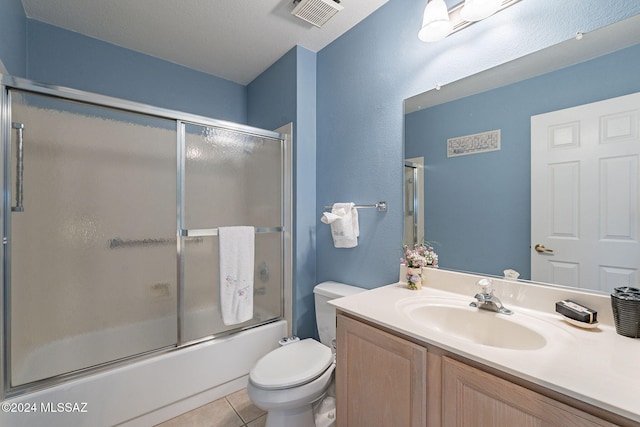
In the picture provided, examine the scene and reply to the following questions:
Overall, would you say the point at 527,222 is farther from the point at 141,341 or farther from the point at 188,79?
the point at 188,79

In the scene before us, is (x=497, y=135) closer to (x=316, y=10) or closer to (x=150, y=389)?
(x=316, y=10)

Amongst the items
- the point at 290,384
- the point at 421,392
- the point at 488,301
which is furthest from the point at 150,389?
the point at 488,301

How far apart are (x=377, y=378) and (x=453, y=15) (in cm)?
160

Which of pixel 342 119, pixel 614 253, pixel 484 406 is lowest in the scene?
pixel 484 406

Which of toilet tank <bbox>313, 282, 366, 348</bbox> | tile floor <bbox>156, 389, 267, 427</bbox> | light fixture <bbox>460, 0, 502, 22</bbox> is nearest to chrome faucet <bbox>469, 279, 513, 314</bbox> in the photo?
toilet tank <bbox>313, 282, 366, 348</bbox>

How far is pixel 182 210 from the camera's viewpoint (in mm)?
1625

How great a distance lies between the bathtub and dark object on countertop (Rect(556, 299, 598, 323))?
5.43ft

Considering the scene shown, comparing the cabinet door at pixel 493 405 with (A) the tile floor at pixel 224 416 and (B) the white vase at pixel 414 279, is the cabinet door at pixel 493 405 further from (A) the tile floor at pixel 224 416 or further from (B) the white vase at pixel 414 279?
(A) the tile floor at pixel 224 416

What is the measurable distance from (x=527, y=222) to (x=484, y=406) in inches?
28.3

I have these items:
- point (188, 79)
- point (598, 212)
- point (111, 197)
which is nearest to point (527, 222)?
point (598, 212)

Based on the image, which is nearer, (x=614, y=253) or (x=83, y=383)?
(x=614, y=253)

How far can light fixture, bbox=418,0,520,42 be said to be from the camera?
1.08 metres

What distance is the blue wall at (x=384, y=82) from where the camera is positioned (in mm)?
1022

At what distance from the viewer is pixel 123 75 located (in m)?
2.01
